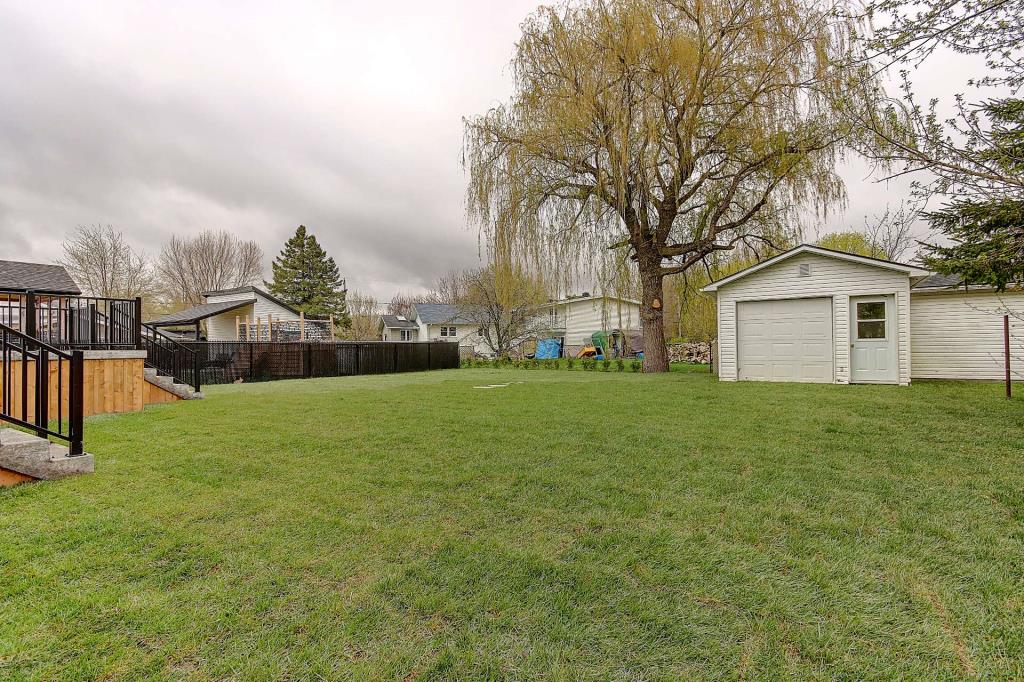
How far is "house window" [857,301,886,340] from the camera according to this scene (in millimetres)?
9523

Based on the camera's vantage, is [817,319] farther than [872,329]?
Yes

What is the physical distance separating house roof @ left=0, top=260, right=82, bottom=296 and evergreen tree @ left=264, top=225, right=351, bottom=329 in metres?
23.0

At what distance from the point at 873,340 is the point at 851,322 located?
1.82 feet

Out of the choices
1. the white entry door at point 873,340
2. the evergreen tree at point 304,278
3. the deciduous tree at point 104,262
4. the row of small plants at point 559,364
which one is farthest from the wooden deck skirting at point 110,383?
the evergreen tree at point 304,278

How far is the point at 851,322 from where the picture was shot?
9.70m

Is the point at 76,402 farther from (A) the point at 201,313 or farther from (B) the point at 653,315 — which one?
(A) the point at 201,313

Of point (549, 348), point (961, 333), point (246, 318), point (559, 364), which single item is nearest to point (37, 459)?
point (961, 333)

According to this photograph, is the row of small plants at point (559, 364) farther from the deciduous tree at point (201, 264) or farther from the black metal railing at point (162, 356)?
the deciduous tree at point (201, 264)

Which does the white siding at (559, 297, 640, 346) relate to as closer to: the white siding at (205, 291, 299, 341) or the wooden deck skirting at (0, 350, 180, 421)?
the white siding at (205, 291, 299, 341)

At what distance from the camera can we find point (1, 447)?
3.32 metres

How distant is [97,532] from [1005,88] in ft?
27.9

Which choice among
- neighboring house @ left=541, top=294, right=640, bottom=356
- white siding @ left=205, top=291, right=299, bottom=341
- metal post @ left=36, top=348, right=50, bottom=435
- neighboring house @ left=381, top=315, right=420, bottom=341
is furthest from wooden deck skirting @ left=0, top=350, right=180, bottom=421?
neighboring house @ left=381, top=315, right=420, bottom=341

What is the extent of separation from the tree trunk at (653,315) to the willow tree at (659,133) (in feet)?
0.19

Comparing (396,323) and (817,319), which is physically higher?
(396,323)
